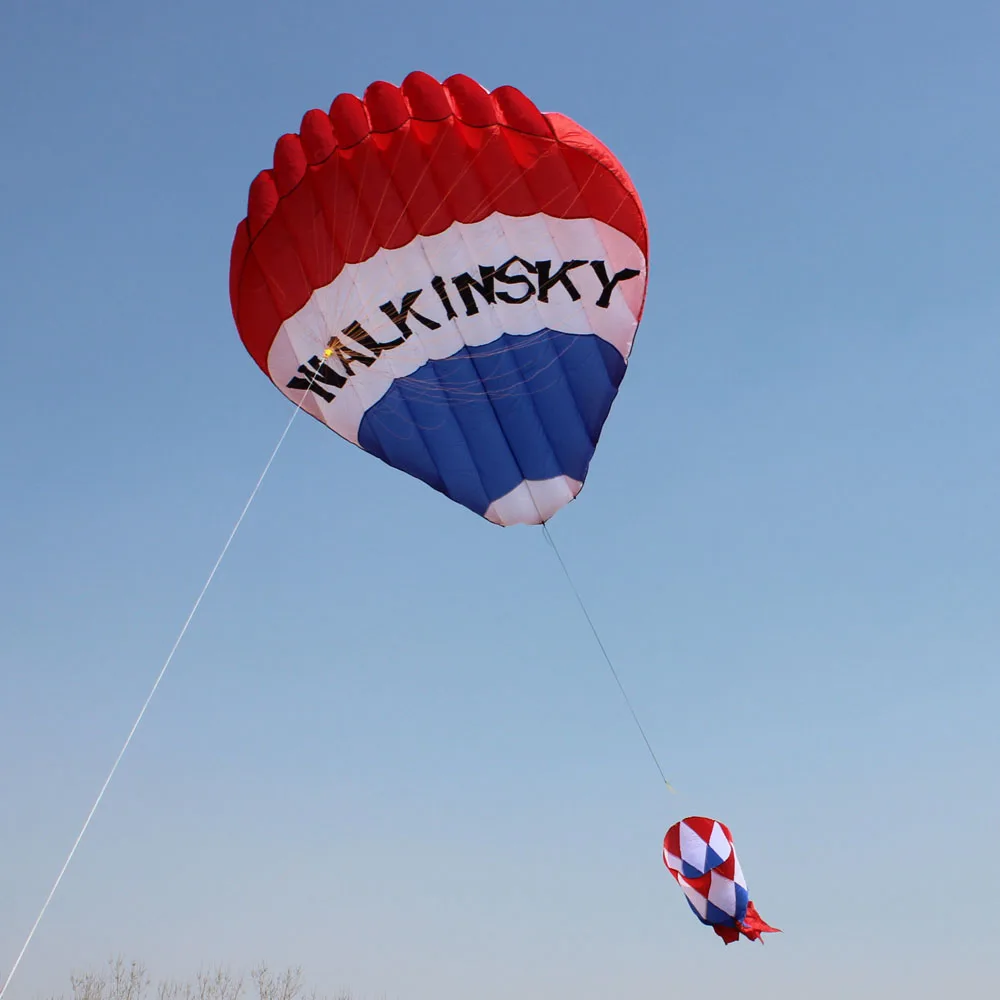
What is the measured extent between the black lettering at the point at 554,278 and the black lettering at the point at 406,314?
1.11 m

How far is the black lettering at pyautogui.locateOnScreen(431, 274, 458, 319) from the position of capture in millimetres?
10727

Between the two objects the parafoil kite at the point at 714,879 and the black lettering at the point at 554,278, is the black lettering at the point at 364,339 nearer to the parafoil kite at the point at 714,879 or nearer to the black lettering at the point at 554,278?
the black lettering at the point at 554,278

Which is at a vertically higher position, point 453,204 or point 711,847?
point 453,204

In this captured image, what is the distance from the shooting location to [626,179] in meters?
10.8

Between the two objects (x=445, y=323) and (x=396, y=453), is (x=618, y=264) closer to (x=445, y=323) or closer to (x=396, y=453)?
(x=445, y=323)

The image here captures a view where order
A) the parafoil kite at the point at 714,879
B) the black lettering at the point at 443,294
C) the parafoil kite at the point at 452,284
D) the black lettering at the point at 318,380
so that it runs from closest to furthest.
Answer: the parafoil kite at the point at 714,879
the parafoil kite at the point at 452,284
the black lettering at the point at 443,294
the black lettering at the point at 318,380

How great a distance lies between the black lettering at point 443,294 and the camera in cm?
1073

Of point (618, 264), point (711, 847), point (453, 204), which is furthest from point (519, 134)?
point (711, 847)

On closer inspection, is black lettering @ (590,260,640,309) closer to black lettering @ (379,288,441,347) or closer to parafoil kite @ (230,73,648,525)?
parafoil kite @ (230,73,648,525)

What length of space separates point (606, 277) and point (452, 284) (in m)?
1.56

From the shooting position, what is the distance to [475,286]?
1079 cm

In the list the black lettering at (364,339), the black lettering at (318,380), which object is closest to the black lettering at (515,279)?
the black lettering at (364,339)

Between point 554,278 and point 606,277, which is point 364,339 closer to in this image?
point 554,278

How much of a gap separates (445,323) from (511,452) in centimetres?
157
